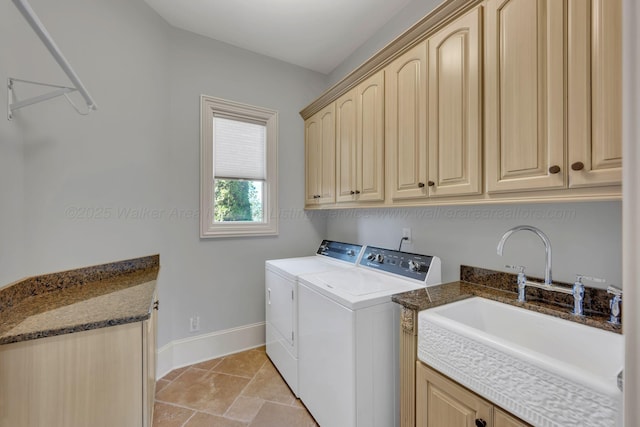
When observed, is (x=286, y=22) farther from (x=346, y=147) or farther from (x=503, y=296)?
(x=503, y=296)

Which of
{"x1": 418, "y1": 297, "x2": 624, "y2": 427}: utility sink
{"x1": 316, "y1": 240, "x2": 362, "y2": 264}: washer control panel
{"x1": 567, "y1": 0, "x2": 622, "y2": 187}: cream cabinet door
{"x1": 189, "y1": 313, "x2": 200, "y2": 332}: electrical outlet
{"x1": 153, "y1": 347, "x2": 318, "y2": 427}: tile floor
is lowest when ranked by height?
{"x1": 153, "y1": 347, "x2": 318, "y2": 427}: tile floor

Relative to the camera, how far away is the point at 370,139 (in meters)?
1.92

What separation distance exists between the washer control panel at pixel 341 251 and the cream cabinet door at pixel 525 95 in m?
1.24

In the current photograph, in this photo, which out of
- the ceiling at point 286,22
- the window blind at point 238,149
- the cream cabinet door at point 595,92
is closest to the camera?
the cream cabinet door at point 595,92

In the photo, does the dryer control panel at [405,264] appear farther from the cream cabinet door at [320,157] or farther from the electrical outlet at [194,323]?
the electrical outlet at [194,323]

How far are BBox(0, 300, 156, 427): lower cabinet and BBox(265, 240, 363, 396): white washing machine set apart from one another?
0.98m

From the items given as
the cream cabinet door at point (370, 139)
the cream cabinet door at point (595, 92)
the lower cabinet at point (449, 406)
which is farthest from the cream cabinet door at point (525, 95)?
the lower cabinet at point (449, 406)

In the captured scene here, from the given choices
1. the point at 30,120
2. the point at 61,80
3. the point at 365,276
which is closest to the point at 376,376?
the point at 365,276

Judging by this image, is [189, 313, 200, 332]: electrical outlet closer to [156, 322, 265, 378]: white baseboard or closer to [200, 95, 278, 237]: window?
[156, 322, 265, 378]: white baseboard

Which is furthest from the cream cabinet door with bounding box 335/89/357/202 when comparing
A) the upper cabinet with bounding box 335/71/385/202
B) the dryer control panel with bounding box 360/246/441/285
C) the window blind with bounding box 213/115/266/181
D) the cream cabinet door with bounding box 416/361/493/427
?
the cream cabinet door with bounding box 416/361/493/427

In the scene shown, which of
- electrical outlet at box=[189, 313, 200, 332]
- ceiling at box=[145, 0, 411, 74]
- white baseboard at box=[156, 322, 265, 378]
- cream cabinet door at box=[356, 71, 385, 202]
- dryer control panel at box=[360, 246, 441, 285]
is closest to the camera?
dryer control panel at box=[360, 246, 441, 285]

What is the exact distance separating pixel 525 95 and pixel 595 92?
0.22 m

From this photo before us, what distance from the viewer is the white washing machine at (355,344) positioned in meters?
1.35

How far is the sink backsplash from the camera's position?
1.10 metres
